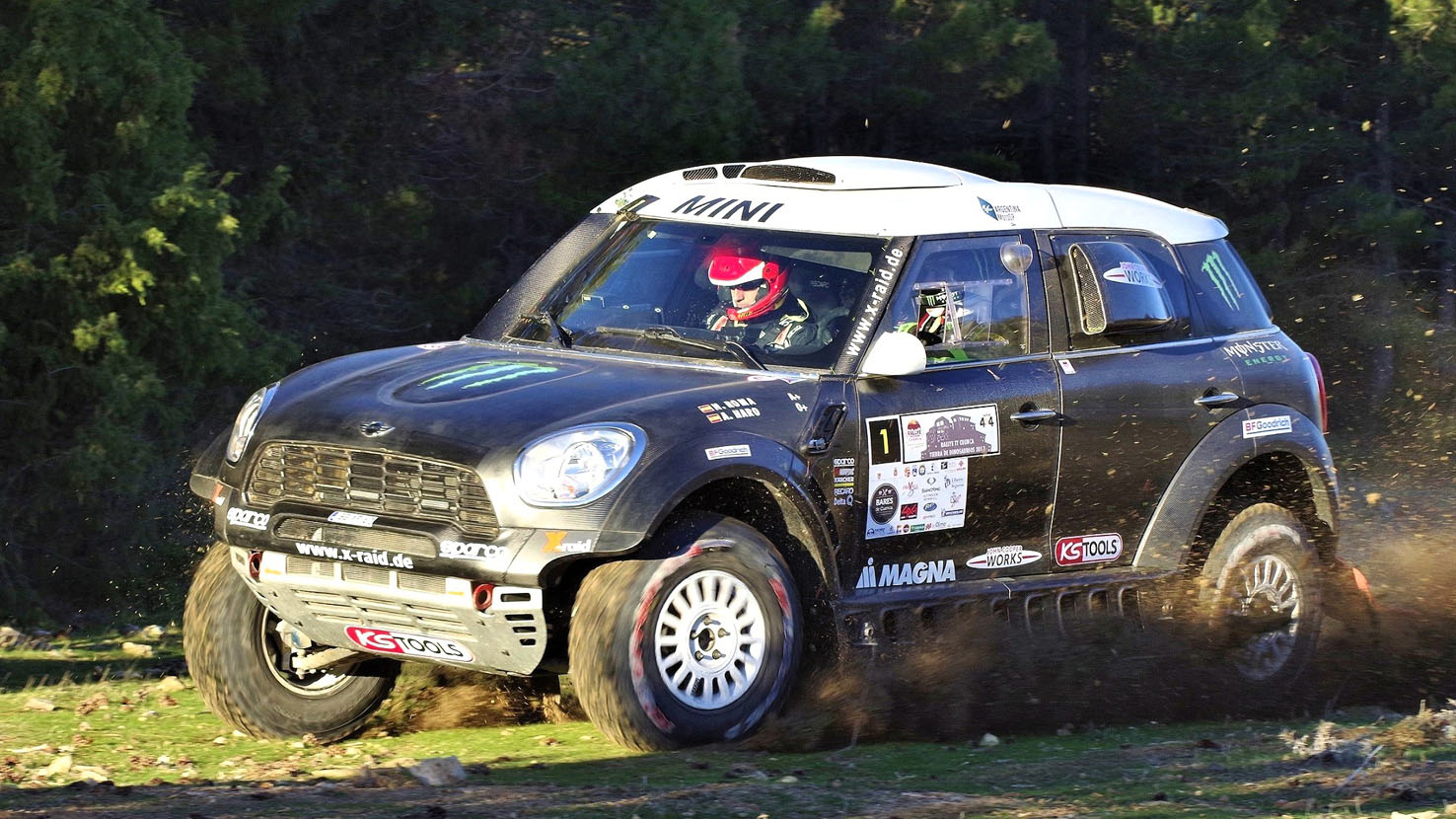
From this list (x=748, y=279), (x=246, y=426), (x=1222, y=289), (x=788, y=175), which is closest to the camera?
(x=246, y=426)

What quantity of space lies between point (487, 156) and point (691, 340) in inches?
590

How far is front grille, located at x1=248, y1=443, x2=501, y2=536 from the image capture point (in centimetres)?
600

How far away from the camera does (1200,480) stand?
7.90m

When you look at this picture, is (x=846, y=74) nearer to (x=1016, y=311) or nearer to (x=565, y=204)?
(x=565, y=204)

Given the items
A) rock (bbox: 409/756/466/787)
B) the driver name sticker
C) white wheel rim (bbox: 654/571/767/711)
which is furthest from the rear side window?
rock (bbox: 409/756/466/787)

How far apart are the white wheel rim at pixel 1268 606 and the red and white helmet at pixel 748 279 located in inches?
98.5

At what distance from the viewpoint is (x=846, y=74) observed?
828 inches

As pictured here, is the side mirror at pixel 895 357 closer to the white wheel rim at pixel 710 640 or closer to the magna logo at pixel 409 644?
the white wheel rim at pixel 710 640

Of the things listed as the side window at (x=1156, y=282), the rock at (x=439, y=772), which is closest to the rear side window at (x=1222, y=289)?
the side window at (x=1156, y=282)

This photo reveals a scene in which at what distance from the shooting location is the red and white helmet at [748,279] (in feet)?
23.4

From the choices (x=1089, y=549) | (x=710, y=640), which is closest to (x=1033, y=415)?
(x=1089, y=549)

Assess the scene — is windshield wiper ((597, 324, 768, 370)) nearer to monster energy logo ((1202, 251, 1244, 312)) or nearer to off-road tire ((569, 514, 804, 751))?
off-road tire ((569, 514, 804, 751))

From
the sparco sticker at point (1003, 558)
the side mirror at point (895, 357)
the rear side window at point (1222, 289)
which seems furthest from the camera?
the rear side window at point (1222, 289)

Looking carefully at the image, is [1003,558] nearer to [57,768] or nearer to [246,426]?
[246,426]
